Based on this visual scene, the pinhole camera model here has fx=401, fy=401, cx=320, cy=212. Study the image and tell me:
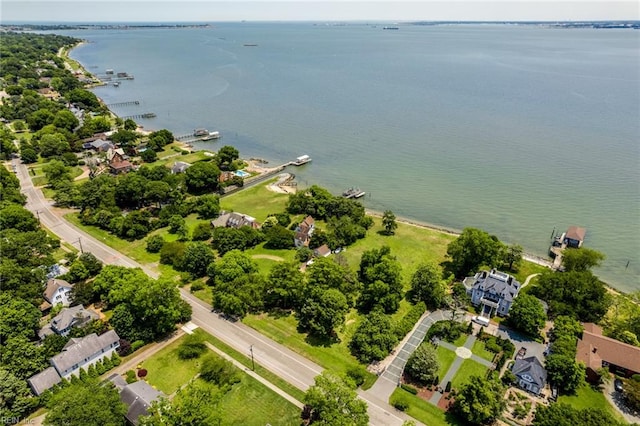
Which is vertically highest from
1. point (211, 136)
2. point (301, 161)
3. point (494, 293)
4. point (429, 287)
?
point (494, 293)

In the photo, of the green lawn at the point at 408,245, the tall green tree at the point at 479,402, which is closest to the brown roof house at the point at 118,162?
the green lawn at the point at 408,245

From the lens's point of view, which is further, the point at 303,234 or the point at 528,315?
the point at 303,234

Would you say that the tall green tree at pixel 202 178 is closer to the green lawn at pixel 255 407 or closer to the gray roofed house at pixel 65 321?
the gray roofed house at pixel 65 321

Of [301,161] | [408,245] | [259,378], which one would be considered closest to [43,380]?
[259,378]

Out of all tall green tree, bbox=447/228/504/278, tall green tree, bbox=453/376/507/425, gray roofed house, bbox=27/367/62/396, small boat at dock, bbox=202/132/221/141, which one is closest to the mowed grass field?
gray roofed house, bbox=27/367/62/396

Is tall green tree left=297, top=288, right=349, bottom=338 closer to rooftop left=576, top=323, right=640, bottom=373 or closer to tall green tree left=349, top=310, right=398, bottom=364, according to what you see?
tall green tree left=349, top=310, right=398, bottom=364

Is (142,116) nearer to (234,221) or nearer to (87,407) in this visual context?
(234,221)

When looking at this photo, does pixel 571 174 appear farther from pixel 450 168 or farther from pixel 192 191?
pixel 192 191

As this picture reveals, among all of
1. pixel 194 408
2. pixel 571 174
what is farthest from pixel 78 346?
pixel 571 174
